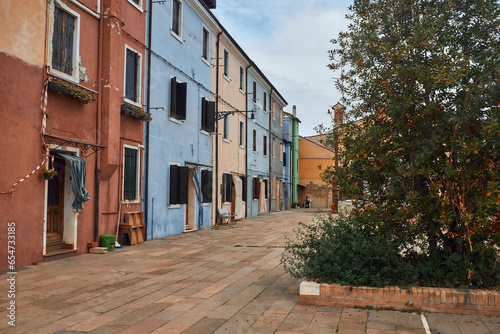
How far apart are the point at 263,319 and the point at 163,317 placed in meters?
1.12

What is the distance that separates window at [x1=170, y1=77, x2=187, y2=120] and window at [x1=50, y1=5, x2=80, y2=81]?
479 centimetres

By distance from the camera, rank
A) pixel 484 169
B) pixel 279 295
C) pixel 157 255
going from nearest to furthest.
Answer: pixel 484 169 < pixel 279 295 < pixel 157 255

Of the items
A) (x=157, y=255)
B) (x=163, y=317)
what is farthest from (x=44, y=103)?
(x=163, y=317)

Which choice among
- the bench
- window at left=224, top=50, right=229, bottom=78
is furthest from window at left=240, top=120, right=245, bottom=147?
the bench

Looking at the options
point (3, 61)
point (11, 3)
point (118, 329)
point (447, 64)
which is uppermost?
point (11, 3)

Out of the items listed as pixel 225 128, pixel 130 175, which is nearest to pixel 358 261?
pixel 130 175

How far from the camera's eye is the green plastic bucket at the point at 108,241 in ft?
34.8

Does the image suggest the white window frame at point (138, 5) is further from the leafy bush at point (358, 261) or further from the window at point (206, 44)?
the leafy bush at point (358, 261)

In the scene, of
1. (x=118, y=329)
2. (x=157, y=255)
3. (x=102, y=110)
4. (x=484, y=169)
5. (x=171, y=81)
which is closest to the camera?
(x=118, y=329)

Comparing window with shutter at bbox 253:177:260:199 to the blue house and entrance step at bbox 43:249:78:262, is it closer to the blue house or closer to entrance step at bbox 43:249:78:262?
the blue house

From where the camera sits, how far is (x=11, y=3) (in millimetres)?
8086

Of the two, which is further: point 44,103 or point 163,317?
point 44,103

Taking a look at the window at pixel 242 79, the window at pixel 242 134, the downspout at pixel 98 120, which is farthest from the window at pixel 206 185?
the window at pixel 242 79

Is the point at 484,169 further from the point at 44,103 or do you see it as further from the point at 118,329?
the point at 44,103
